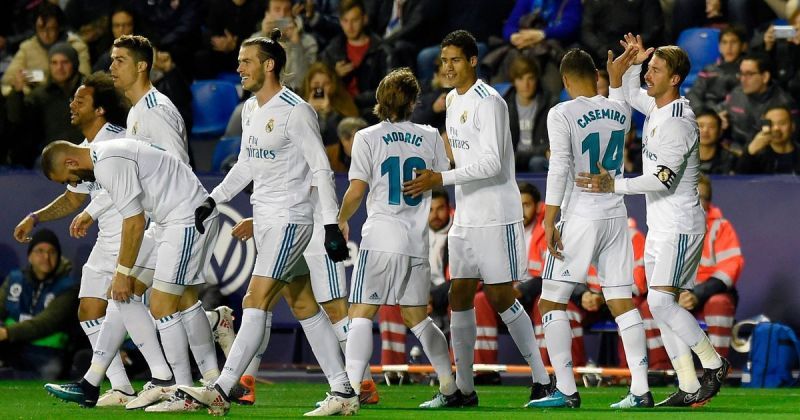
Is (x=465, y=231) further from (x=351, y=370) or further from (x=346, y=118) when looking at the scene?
(x=346, y=118)

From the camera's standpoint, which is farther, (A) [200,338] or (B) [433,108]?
(B) [433,108]

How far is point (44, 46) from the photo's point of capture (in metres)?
17.8

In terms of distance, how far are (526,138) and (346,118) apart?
70.5 inches

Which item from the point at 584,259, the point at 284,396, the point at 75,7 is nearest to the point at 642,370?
the point at 584,259

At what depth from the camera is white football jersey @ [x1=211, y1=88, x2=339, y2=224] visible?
9391mm

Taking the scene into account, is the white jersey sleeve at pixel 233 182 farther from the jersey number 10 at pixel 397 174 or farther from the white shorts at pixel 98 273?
the white shorts at pixel 98 273

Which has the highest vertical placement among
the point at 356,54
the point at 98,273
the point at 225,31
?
the point at 225,31

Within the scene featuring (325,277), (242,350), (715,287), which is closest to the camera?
(242,350)

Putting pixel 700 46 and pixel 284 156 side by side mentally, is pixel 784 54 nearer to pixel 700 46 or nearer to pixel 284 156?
pixel 700 46

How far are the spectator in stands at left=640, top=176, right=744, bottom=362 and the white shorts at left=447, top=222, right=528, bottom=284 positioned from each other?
132 inches

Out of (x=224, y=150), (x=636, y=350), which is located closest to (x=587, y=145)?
(x=636, y=350)

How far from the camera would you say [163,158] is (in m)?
9.90

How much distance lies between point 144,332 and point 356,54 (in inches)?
302

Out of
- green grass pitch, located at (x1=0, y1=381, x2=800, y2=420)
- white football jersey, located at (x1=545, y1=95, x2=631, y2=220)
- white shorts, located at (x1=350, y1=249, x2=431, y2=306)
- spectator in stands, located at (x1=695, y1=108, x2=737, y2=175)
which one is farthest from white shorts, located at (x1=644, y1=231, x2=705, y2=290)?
spectator in stands, located at (x1=695, y1=108, x2=737, y2=175)
